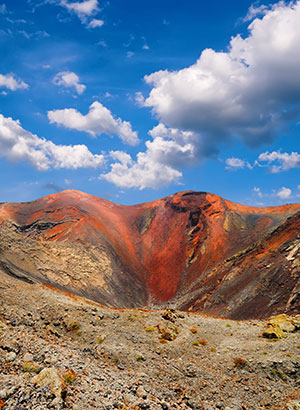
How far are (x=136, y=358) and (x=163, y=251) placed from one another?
A: 224 ft

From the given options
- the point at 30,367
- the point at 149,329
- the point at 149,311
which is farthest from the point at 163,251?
the point at 30,367

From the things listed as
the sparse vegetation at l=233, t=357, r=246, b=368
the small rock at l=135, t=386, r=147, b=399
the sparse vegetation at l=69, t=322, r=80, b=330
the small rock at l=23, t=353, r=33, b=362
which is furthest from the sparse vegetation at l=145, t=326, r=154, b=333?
the small rock at l=23, t=353, r=33, b=362

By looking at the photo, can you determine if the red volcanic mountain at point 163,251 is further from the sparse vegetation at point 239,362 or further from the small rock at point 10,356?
Result: the small rock at point 10,356

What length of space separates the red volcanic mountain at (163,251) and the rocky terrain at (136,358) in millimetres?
16367

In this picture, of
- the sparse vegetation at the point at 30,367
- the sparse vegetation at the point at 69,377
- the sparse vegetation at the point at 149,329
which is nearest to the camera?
the sparse vegetation at the point at 30,367

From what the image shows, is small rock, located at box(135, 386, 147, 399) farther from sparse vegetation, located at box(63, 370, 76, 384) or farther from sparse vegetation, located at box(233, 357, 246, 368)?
sparse vegetation, located at box(233, 357, 246, 368)

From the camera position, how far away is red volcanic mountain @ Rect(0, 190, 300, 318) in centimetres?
4309

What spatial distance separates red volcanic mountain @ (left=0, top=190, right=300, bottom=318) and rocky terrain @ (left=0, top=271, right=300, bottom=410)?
53.7ft

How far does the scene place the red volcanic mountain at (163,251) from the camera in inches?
1697

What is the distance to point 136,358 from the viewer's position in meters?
16.7

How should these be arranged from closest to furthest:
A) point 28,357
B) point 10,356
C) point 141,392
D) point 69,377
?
point 69,377, point 10,356, point 28,357, point 141,392

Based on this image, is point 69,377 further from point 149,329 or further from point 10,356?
point 149,329

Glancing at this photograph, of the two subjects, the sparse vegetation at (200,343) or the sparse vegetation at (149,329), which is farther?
the sparse vegetation at (149,329)

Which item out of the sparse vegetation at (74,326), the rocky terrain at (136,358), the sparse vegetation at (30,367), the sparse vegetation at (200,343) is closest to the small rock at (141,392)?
the rocky terrain at (136,358)
